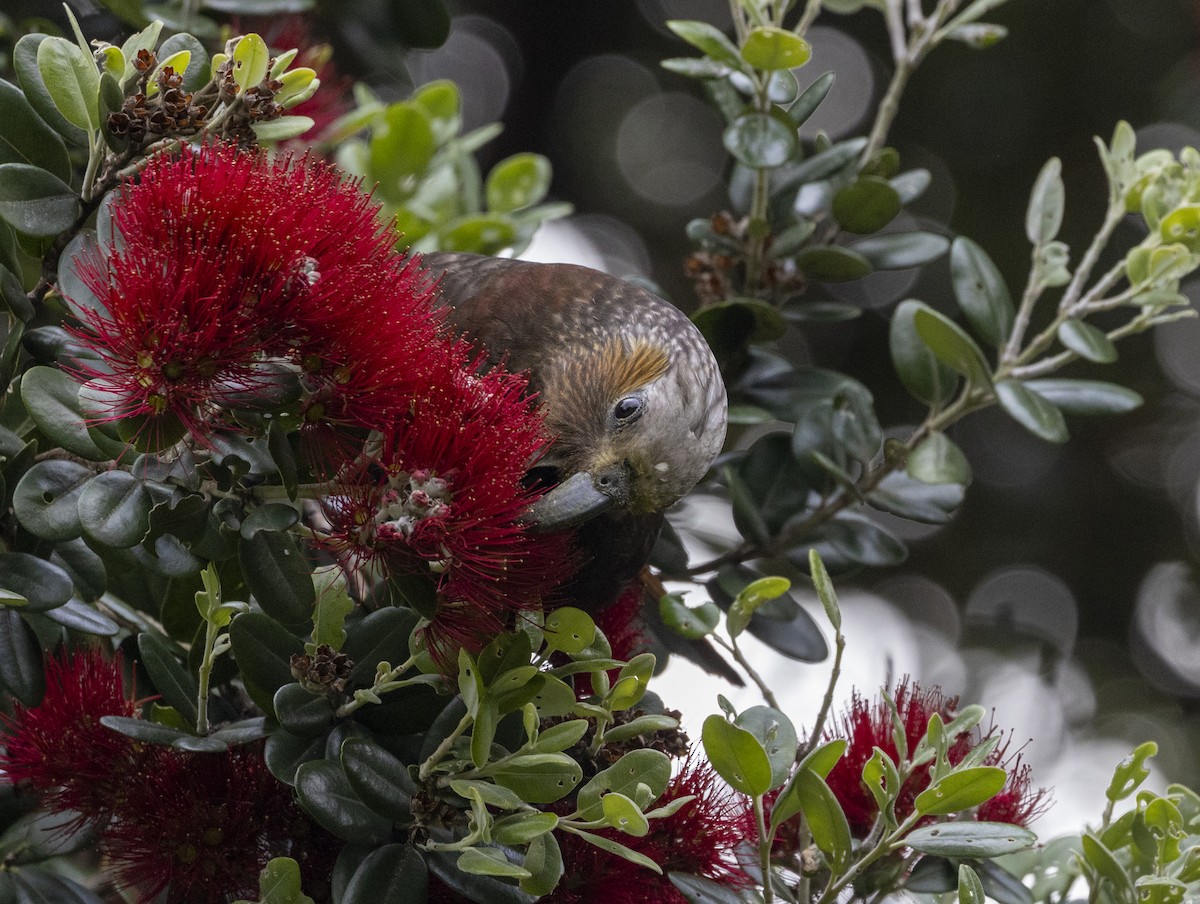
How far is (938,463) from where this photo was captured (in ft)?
5.57

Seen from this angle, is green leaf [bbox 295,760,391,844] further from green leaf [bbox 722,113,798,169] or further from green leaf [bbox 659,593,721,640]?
green leaf [bbox 722,113,798,169]

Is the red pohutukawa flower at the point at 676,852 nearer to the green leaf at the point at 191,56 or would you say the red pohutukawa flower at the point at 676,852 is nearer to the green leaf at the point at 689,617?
the green leaf at the point at 689,617

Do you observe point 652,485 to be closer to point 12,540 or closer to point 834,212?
point 834,212

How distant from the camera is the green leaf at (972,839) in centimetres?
110

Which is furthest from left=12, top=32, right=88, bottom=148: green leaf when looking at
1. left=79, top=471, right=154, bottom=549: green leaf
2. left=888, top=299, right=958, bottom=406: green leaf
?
left=888, top=299, right=958, bottom=406: green leaf

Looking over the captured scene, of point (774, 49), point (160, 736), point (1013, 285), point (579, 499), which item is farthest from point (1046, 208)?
point (1013, 285)

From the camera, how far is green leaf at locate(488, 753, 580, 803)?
1.06m

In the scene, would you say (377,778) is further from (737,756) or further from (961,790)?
(961,790)

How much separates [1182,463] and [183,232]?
3523 mm

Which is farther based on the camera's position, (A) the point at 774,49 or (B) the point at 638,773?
(A) the point at 774,49

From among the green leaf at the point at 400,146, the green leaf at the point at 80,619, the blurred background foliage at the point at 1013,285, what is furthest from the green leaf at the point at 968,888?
the blurred background foliage at the point at 1013,285

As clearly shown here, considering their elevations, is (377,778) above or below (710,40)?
below

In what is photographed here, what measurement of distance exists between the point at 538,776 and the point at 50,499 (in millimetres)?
506

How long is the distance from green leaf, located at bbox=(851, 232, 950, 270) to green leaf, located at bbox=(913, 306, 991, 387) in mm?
210
